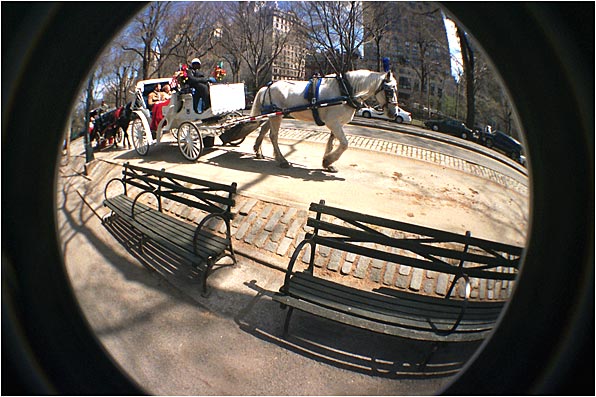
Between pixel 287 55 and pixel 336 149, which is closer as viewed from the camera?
pixel 287 55

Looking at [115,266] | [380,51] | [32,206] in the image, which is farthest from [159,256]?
[380,51]

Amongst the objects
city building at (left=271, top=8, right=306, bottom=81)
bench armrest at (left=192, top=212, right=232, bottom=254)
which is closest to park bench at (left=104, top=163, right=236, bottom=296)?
bench armrest at (left=192, top=212, right=232, bottom=254)

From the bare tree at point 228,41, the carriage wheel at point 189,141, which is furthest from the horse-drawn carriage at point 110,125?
the bare tree at point 228,41

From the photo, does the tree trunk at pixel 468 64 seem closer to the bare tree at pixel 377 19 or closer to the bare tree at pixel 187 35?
the bare tree at pixel 377 19

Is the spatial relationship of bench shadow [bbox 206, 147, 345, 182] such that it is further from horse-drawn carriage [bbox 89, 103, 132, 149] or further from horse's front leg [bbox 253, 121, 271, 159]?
horse-drawn carriage [bbox 89, 103, 132, 149]

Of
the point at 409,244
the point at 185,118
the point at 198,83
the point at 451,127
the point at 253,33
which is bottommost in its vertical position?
the point at 409,244

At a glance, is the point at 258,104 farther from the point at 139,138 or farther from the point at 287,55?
the point at 139,138

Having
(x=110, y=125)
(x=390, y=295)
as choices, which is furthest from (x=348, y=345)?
(x=110, y=125)
